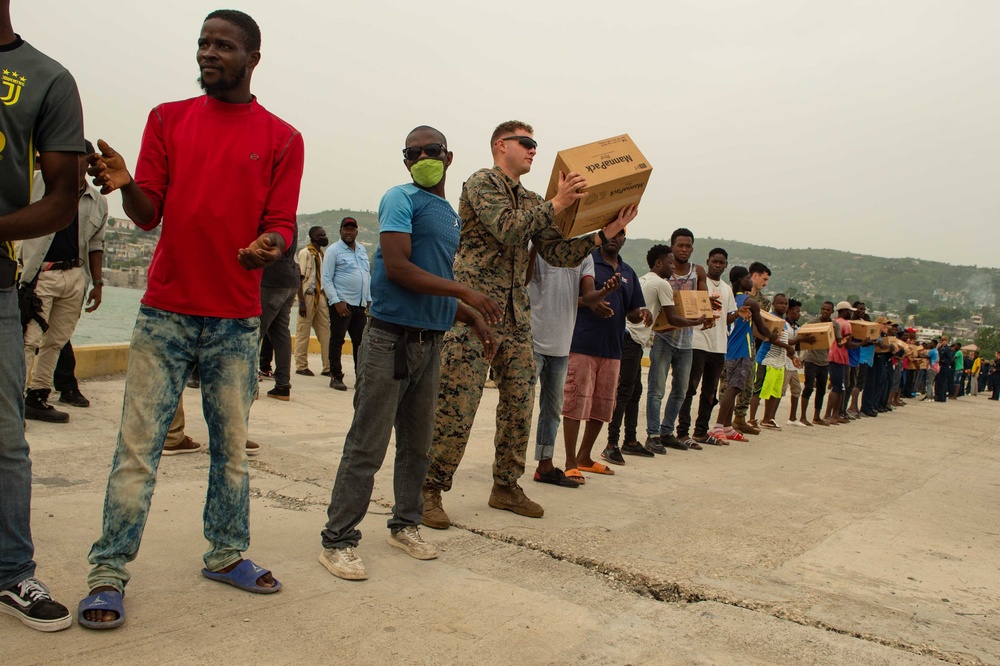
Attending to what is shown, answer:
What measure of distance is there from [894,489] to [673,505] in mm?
2712

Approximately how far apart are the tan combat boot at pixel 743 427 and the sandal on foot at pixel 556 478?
4898 millimetres

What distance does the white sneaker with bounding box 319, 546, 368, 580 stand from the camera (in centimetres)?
340

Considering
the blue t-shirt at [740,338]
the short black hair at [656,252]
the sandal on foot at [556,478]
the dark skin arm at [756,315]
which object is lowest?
the sandal on foot at [556,478]

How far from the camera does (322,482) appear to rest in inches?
199

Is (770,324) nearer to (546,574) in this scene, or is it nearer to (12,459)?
(546,574)

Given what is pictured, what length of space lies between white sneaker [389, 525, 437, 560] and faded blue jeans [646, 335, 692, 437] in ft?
15.4

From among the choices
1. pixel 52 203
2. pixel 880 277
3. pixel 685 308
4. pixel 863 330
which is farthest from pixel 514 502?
pixel 880 277

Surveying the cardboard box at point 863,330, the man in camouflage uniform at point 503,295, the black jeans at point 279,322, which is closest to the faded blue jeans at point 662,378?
the man in camouflage uniform at point 503,295

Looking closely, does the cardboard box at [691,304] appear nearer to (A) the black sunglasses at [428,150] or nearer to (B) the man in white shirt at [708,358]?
(B) the man in white shirt at [708,358]

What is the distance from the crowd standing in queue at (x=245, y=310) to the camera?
107 inches

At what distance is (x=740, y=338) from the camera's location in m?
9.86

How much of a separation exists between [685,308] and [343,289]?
4437 millimetres

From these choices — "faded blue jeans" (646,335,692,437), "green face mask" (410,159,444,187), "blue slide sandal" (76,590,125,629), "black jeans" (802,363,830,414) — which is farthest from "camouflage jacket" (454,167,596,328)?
"black jeans" (802,363,830,414)

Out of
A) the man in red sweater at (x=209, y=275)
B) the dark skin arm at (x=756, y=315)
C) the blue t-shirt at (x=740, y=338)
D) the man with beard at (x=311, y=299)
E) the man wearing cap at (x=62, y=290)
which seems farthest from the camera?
the man with beard at (x=311, y=299)
